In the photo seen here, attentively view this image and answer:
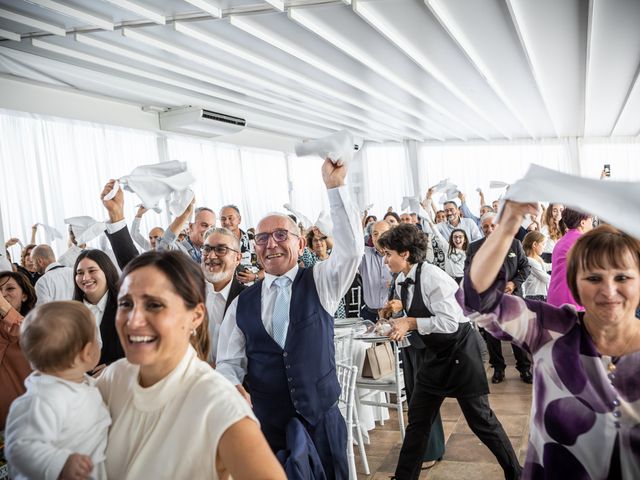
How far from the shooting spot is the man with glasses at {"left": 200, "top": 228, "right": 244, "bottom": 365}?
122 inches

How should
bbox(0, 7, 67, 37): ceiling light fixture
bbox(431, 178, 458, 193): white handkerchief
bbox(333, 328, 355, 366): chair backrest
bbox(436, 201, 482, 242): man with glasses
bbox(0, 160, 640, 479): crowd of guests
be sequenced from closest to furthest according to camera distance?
bbox(0, 160, 640, 479): crowd of guests, bbox(333, 328, 355, 366): chair backrest, bbox(0, 7, 67, 37): ceiling light fixture, bbox(436, 201, 482, 242): man with glasses, bbox(431, 178, 458, 193): white handkerchief

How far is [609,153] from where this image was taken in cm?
1703

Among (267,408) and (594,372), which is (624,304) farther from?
(267,408)

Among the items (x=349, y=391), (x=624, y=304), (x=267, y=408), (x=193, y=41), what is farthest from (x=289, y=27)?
(x=624, y=304)

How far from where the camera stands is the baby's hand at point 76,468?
1.37 metres

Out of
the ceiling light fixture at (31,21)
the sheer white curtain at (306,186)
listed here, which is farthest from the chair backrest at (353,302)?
the sheer white curtain at (306,186)

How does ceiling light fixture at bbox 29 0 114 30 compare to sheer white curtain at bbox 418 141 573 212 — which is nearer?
ceiling light fixture at bbox 29 0 114 30

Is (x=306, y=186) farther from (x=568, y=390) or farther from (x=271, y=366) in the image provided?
(x=568, y=390)

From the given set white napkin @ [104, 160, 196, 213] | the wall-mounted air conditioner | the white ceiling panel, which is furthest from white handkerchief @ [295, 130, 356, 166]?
the wall-mounted air conditioner

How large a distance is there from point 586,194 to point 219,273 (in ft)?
6.89

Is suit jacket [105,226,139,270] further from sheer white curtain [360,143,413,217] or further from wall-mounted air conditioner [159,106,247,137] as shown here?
A: sheer white curtain [360,143,413,217]

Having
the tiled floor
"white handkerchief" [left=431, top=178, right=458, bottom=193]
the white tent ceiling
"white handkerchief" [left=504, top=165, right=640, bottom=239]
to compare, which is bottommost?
the tiled floor

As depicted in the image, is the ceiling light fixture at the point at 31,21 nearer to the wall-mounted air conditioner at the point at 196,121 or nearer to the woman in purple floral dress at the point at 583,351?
the wall-mounted air conditioner at the point at 196,121

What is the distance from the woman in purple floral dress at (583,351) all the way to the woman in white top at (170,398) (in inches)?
30.3
